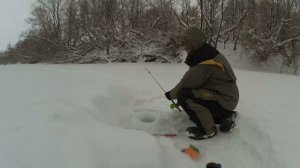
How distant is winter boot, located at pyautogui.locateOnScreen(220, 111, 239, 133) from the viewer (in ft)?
14.4

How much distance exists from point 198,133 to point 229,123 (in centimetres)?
39

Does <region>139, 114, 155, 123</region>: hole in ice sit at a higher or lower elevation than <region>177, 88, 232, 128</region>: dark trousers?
lower

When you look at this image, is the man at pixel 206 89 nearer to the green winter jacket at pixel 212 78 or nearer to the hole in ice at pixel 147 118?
the green winter jacket at pixel 212 78

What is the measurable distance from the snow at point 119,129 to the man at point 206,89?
18 centimetres

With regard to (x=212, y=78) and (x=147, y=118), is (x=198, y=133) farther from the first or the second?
(x=147, y=118)

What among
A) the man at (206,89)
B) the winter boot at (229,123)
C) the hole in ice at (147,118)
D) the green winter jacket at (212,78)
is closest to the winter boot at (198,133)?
the man at (206,89)

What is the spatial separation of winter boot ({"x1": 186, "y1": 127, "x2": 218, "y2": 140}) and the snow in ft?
0.21

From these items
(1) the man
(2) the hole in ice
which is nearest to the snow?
(2) the hole in ice

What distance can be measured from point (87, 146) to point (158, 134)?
1.20 m

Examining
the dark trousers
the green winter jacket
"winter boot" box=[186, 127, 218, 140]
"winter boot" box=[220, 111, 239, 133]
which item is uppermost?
the green winter jacket

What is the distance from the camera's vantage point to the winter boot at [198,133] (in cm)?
431

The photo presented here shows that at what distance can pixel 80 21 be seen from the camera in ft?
55.4

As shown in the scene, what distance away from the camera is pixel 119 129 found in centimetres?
392

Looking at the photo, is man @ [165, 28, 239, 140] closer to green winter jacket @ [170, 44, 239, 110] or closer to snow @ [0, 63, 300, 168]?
green winter jacket @ [170, 44, 239, 110]
